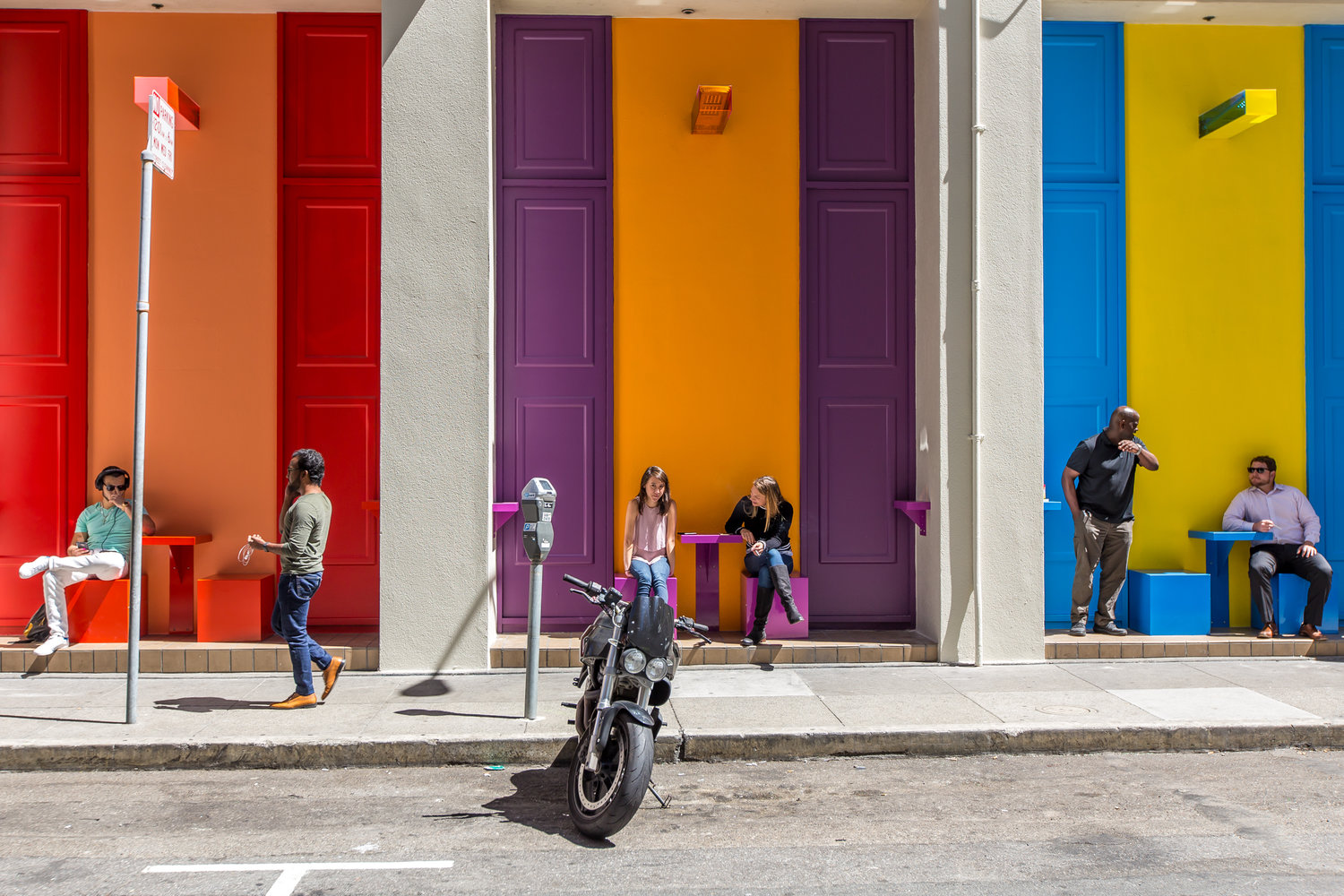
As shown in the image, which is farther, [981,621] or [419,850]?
[981,621]

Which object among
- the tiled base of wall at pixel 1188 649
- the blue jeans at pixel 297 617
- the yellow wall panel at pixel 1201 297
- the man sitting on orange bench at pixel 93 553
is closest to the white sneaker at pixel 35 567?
the man sitting on orange bench at pixel 93 553

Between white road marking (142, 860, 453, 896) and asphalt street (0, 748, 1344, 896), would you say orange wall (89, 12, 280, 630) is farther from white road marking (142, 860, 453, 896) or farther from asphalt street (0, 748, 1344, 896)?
white road marking (142, 860, 453, 896)

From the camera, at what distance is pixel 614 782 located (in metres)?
4.62

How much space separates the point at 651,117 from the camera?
883cm

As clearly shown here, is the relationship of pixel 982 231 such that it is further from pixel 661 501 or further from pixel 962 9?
pixel 661 501

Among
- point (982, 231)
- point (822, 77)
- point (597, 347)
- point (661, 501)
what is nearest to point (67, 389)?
point (597, 347)

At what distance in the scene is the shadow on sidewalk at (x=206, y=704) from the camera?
673 cm

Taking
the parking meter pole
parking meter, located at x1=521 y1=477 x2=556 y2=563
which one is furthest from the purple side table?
parking meter, located at x1=521 y1=477 x2=556 y2=563

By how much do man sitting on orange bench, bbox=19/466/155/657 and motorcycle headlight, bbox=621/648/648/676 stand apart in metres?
5.48

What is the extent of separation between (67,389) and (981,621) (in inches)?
317

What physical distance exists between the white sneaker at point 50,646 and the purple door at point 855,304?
6121 mm

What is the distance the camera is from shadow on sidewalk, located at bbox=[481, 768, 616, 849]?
4.75 m

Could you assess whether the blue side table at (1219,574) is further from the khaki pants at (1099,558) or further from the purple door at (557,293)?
the purple door at (557,293)

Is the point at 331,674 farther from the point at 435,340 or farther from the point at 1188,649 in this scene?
the point at 1188,649
